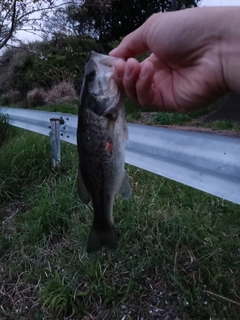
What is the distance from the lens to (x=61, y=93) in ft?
47.5

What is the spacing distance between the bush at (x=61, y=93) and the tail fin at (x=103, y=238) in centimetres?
1204

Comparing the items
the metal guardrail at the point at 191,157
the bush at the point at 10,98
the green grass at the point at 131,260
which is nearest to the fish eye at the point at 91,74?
the metal guardrail at the point at 191,157

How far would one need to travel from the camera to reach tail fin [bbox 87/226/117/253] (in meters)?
2.23

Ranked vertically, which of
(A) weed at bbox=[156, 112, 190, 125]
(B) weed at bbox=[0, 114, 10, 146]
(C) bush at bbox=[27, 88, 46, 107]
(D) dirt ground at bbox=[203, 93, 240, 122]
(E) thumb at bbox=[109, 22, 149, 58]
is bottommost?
(C) bush at bbox=[27, 88, 46, 107]

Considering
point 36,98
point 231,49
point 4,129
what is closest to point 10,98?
point 36,98

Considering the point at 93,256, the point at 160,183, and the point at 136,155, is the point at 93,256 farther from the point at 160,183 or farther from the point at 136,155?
the point at 160,183

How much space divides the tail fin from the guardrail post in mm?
2725

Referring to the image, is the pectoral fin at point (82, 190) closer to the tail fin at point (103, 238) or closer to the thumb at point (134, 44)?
the tail fin at point (103, 238)

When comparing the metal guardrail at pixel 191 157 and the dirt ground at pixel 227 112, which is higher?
the metal guardrail at pixel 191 157

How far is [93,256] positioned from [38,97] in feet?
37.7

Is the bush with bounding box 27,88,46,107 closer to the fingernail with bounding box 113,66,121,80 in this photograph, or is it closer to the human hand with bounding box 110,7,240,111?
the human hand with bounding box 110,7,240,111

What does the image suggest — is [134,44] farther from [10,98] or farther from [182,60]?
[10,98]

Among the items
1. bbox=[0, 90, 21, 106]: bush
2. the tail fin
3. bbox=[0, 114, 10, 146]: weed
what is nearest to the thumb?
the tail fin

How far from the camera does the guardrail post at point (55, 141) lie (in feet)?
16.1
